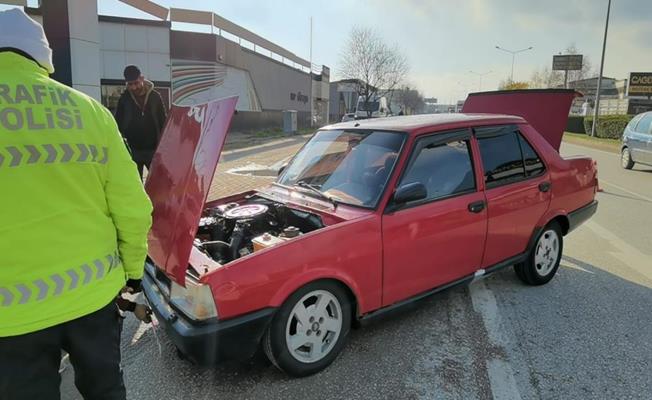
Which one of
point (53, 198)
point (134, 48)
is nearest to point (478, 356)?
point (53, 198)

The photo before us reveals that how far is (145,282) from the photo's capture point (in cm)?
330

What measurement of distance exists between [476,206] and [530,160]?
1.06 m

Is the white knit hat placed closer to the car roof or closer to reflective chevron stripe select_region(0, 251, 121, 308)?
reflective chevron stripe select_region(0, 251, 121, 308)

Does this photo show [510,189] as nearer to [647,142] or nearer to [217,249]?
[217,249]

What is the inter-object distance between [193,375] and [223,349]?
0.55m

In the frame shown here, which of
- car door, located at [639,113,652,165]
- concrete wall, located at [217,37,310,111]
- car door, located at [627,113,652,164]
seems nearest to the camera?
car door, located at [639,113,652,165]

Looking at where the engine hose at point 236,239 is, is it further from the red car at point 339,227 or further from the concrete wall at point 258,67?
the concrete wall at point 258,67

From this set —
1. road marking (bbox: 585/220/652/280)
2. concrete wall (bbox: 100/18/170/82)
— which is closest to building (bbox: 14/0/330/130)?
concrete wall (bbox: 100/18/170/82)

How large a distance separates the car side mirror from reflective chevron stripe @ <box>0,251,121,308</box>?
1938 mm

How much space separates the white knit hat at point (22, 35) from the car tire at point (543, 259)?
4083 mm

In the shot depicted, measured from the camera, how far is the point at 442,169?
146 inches

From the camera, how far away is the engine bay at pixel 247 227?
10.6 ft

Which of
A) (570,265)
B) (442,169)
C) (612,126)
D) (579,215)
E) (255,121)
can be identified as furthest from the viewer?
(255,121)

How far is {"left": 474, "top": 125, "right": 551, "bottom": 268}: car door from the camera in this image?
3938mm
